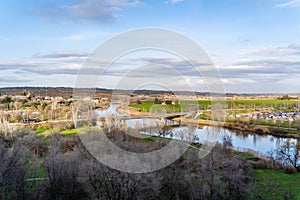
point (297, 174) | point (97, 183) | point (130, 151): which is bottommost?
point (297, 174)

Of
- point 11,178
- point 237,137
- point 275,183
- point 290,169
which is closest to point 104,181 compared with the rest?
point 11,178

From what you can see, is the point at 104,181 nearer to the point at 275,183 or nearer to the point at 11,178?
the point at 11,178

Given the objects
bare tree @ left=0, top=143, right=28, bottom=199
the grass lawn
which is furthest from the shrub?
bare tree @ left=0, top=143, right=28, bottom=199

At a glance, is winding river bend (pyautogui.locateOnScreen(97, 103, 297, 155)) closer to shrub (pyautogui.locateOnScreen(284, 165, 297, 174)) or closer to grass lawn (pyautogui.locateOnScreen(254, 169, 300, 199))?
shrub (pyautogui.locateOnScreen(284, 165, 297, 174))

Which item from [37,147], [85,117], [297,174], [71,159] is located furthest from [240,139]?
[71,159]

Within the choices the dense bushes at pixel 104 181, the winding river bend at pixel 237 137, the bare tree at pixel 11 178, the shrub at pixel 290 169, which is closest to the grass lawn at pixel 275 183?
the shrub at pixel 290 169

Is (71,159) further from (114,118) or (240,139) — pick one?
(240,139)

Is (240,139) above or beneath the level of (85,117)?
beneath

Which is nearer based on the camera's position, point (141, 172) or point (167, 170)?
point (141, 172)
